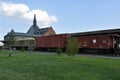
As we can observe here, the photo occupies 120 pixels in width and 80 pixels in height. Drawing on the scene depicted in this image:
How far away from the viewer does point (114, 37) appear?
44.3 meters

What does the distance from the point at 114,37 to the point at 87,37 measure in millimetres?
6175

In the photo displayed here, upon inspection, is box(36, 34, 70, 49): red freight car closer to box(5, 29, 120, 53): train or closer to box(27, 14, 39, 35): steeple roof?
box(5, 29, 120, 53): train

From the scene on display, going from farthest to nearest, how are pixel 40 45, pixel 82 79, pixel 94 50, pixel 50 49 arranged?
pixel 40 45, pixel 50 49, pixel 94 50, pixel 82 79

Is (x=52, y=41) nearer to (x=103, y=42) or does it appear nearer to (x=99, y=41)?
(x=99, y=41)

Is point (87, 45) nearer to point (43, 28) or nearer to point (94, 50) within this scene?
point (94, 50)

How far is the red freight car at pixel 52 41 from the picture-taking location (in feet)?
180

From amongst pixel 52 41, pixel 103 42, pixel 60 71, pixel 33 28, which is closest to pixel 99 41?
pixel 103 42

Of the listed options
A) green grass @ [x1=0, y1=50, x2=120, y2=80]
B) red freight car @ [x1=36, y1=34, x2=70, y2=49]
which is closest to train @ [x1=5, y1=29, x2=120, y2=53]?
red freight car @ [x1=36, y1=34, x2=70, y2=49]

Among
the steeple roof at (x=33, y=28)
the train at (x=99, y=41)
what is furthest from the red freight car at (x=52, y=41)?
the steeple roof at (x=33, y=28)

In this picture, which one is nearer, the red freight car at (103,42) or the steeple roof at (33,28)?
the red freight car at (103,42)

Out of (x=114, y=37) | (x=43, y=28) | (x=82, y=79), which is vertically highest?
(x=43, y=28)

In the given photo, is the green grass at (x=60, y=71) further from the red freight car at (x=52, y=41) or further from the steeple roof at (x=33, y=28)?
the steeple roof at (x=33, y=28)

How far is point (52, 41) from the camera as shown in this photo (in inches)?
2329

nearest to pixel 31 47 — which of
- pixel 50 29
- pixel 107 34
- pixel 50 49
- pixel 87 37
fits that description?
pixel 50 49
